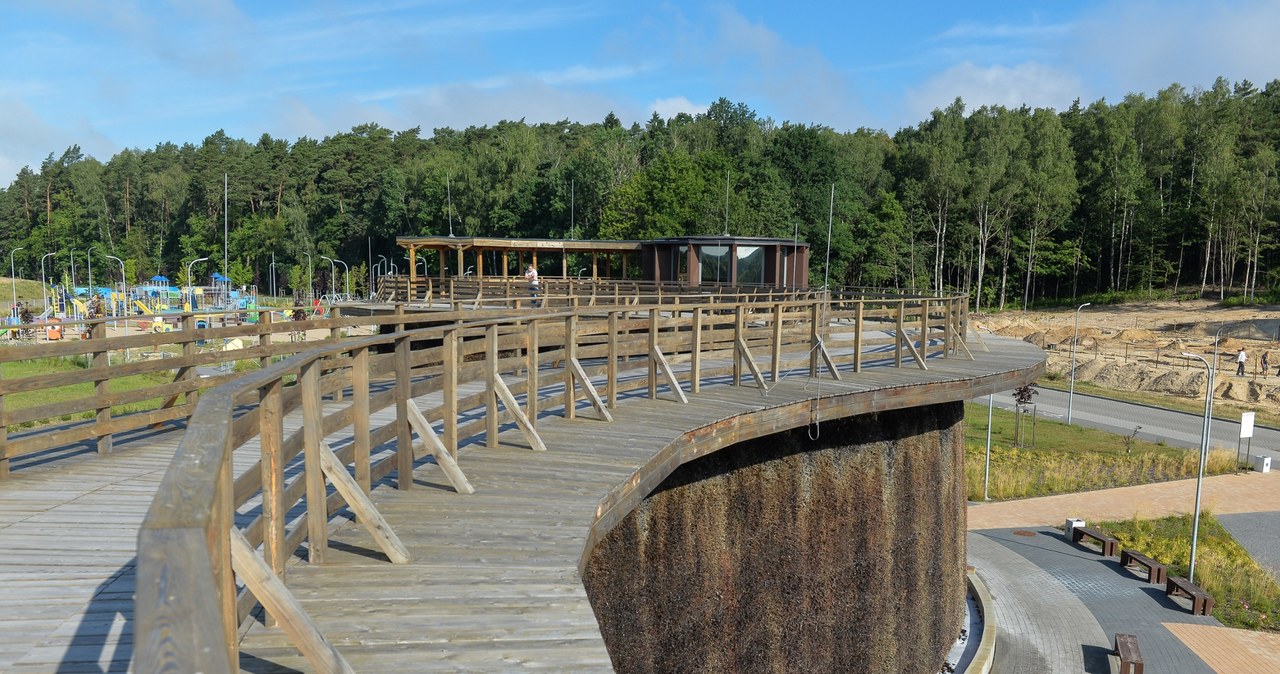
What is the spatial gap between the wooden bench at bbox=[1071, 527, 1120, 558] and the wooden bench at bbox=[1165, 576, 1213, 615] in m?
1.90

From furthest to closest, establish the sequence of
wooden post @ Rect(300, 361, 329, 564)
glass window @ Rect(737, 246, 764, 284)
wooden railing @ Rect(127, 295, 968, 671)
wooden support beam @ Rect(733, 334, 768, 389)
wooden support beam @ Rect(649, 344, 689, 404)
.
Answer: glass window @ Rect(737, 246, 764, 284) → wooden support beam @ Rect(733, 334, 768, 389) → wooden support beam @ Rect(649, 344, 689, 404) → wooden post @ Rect(300, 361, 329, 564) → wooden railing @ Rect(127, 295, 968, 671)

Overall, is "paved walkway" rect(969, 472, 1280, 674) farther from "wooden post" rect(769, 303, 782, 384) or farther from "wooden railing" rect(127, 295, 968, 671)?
"wooden railing" rect(127, 295, 968, 671)

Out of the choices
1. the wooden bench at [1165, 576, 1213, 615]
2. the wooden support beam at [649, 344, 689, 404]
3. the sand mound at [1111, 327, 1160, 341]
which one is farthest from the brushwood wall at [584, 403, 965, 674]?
the sand mound at [1111, 327, 1160, 341]

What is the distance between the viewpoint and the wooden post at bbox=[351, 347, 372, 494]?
5410 mm

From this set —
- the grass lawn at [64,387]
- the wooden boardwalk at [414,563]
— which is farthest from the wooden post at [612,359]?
the grass lawn at [64,387]

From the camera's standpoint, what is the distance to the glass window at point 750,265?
3112 cm

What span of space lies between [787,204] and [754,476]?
189 ft

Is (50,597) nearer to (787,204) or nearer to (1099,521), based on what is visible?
(1099,521)

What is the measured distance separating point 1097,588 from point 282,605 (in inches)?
884

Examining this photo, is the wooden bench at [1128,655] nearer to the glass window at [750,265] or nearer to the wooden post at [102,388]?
the wooden post at [102,388]

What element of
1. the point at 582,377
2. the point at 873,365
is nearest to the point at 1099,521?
the point at 873,365

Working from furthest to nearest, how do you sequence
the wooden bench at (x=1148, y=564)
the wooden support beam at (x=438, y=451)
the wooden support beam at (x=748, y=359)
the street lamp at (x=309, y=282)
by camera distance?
1. the street lamp at (x=309, y=282)
2. the wooden bench at (x=1148, y=564)
3. the wooden support beam at (x=748, y=359)
4. the wooden support beam at (x=438, y=451)

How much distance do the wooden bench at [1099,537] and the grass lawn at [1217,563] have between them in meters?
0.73

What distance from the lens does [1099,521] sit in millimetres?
26141
